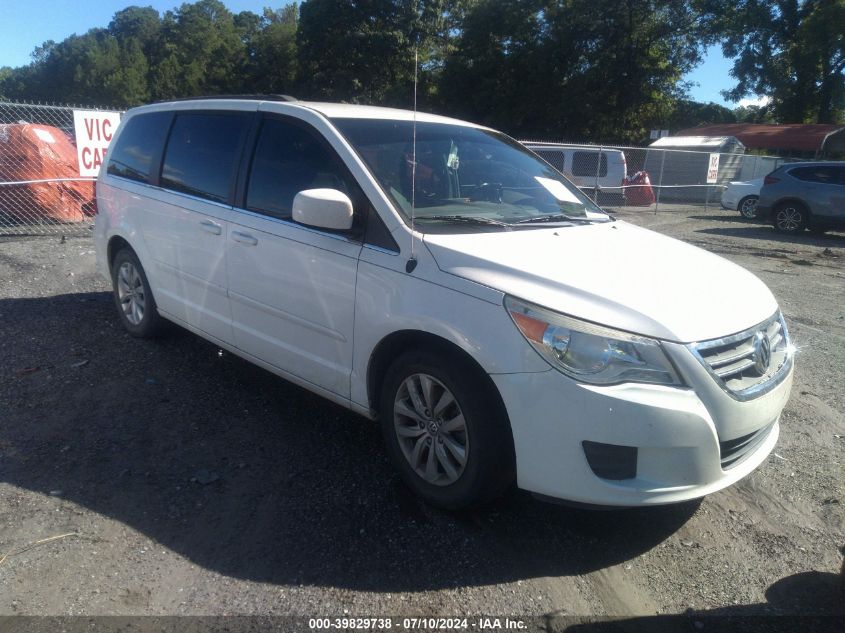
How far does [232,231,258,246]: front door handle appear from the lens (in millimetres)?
4109

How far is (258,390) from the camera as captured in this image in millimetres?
4809

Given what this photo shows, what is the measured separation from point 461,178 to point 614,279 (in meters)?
1.27

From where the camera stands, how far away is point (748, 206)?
1909cm

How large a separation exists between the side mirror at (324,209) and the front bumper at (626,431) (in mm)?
1167

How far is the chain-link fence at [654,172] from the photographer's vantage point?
19750 mm

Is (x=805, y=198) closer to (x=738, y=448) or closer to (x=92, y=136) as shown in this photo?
(x=92, y=136)

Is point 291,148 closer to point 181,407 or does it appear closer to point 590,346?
point 181,407

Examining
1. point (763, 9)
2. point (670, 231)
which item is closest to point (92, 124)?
point (670, 231)

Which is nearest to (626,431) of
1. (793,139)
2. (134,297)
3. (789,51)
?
(134,297)

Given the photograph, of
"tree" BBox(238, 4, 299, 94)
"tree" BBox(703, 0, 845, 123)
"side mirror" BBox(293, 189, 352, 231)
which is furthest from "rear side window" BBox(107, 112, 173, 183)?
"tree" BBox(238, 4, 299, 94)

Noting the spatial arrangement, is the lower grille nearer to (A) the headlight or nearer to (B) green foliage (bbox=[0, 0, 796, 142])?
(A) the headlight

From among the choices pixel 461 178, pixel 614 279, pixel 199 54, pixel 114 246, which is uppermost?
pixel 199 54

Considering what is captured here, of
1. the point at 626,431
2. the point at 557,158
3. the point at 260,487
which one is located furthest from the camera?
the point at 557,158

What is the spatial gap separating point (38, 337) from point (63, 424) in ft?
6.41
